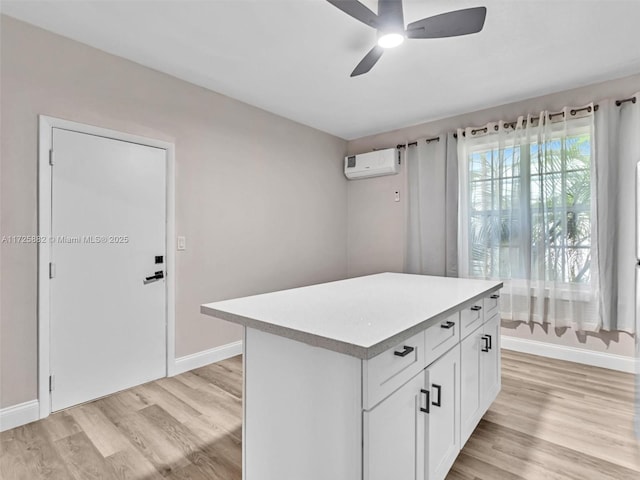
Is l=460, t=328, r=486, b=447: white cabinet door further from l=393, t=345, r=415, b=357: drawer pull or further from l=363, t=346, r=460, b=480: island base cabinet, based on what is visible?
l=393, t=345, r=415, b=357: drawer pull

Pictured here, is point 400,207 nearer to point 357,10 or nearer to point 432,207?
point 432,207

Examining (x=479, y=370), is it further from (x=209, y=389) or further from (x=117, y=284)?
(x=117, y=284)

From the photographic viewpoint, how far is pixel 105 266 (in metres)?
2.47

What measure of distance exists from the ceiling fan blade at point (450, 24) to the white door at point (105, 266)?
2.16m

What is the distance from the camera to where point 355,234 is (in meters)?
4.73

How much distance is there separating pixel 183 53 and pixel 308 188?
205 cm

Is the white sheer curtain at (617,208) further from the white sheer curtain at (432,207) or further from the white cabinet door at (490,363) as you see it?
the white cabinet door at (490,363)

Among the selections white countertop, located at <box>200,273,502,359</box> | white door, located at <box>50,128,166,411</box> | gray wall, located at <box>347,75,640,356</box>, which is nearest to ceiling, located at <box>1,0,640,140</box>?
gray wall, located at <box>347,75,640,356</box>

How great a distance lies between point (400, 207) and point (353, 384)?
3.48 metres

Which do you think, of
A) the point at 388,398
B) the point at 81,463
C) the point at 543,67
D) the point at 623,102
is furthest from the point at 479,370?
Result: the point at 623,102

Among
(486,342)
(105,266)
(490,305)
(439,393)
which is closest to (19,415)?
(105,266)

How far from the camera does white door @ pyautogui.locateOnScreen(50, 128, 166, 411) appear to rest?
7.41 feet

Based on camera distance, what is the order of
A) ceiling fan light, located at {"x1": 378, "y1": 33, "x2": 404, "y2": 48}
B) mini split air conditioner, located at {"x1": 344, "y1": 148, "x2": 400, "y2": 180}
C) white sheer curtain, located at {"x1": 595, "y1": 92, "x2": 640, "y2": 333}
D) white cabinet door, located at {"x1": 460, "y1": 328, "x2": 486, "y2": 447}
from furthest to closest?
mini split air conditioner, located at {"x1": 344, "y1": 148, "x2": 400, "y2": 180}
white sheer curtain, located at {"x1": 595, "y1": 92, "x2": 640, "y2": 333}
ceiling fan light, located at {"x1": 378, "y1": 33, "x2": 404, "y2": 48}
white cabinet door, located at {"x1": 460, "y1": 328, "x2": 486, "y2": 447}

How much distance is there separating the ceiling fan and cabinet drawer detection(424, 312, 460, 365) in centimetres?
151
